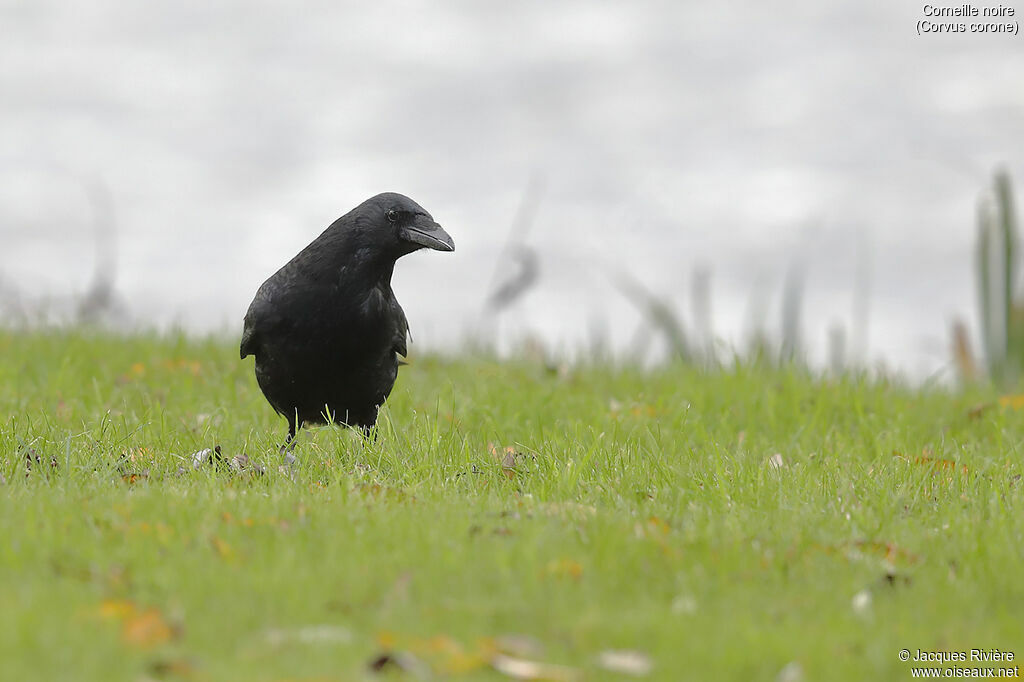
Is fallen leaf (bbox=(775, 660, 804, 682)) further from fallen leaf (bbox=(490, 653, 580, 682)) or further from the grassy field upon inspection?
fallen leaf (bbox=(490, 653, 580, 682))

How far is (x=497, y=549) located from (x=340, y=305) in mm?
2245

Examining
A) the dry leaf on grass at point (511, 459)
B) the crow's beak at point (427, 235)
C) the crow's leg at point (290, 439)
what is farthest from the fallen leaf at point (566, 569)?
the crow's beak at point (427, 235)

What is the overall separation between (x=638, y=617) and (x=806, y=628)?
52cm

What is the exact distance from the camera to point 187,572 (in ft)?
11.1

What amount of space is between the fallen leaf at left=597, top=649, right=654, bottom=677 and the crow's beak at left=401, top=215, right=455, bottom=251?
9.82 ft

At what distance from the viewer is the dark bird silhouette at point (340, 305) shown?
5.61 meters

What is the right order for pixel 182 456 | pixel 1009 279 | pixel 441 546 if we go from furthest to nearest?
pixel 1009 279
pixel 182 456
pixel 441 546

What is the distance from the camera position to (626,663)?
9.53ft

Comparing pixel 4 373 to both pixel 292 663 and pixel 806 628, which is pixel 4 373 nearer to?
pixel 292 663

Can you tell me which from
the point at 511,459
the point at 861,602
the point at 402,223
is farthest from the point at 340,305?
the point at 861,602

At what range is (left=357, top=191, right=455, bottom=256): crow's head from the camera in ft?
18.5

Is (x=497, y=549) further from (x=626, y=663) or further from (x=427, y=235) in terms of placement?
(x=427, y=235)

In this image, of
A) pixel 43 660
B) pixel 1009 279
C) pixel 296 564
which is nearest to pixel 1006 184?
pixel 1009 279

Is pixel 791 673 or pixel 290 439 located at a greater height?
pixel 290 439
